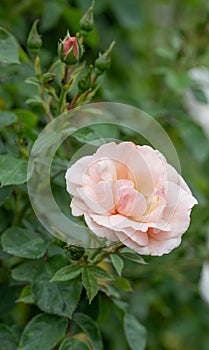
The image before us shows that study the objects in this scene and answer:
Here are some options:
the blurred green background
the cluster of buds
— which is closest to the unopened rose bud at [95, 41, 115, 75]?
the cluster of buds

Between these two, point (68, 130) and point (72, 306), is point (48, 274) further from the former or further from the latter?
point (68, 130)

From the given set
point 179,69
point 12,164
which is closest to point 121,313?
point 12,164

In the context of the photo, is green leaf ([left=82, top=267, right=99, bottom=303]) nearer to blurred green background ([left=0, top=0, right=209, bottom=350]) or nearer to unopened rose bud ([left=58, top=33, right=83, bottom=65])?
unopened rose bud ([left=58, top=33, right=83, bottom=65])

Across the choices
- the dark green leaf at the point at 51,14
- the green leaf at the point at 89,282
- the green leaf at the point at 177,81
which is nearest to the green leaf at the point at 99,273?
the green leaf at the point at 89,282

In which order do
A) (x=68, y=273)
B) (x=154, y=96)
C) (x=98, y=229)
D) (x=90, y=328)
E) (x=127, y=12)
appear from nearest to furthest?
1. (x=98, y=229)
2. (x=68, y=273)
3. (x=90, y=328)
4. (x=127, y=12)
5. (x=154, y=96)

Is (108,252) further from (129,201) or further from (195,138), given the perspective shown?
(195,138)

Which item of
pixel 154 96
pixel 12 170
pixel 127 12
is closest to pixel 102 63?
pixel 12 170
